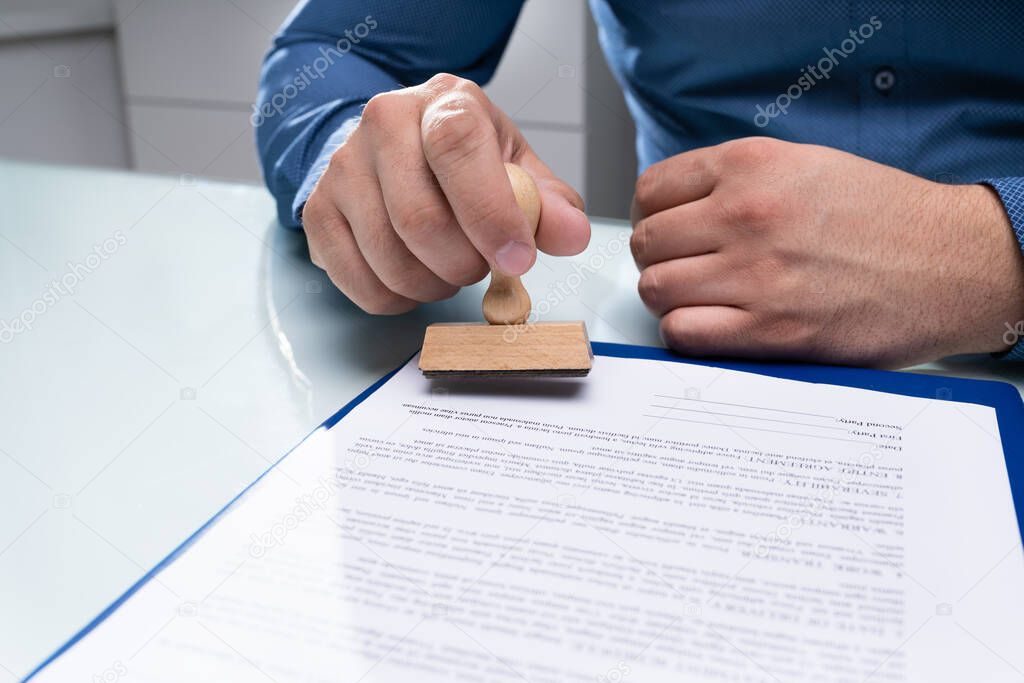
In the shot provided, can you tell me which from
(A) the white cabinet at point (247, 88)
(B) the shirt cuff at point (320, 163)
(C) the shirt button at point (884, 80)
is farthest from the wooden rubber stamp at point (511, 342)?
(A) the white cabinet at point (247, 88)

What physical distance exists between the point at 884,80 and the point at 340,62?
541 mm

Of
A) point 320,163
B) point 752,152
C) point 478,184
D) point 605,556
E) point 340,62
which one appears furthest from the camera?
point 340,62

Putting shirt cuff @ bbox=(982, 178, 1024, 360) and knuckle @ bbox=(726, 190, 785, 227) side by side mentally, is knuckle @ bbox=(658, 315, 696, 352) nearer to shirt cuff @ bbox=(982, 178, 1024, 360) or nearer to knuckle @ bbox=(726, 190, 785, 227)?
knuckle @ bbox=(726, 190, 785, 227)

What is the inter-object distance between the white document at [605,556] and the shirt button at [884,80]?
1.45 feet

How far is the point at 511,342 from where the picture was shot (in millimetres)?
533

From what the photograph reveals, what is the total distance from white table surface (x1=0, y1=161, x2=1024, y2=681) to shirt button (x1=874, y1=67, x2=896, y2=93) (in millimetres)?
291

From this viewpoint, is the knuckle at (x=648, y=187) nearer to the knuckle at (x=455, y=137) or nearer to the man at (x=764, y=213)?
the man at (x=764, y=213)

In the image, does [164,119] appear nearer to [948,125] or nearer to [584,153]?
[584,153]

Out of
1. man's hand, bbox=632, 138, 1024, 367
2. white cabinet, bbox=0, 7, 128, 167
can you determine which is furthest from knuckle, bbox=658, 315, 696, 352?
white cabinet, bbox=0, 7, 128, 167

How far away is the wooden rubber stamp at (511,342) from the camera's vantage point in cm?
52

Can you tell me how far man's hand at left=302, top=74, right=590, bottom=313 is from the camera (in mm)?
513

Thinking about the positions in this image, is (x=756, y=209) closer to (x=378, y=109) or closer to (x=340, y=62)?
(x=378, y=109)

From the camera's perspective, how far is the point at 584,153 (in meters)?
2.02

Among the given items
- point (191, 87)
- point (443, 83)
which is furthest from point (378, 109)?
point (191, 87)
